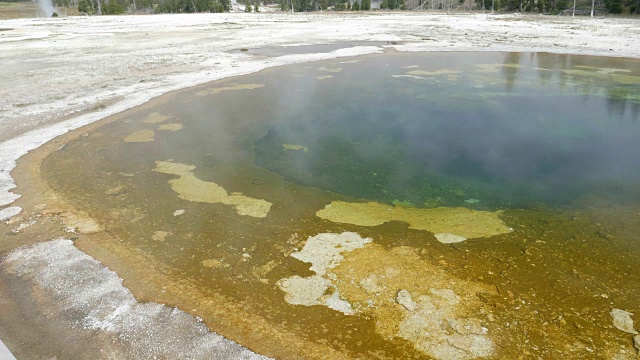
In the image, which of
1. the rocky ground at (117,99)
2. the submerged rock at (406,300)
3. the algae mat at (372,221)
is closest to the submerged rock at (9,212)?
the rocky ground at (117,99)

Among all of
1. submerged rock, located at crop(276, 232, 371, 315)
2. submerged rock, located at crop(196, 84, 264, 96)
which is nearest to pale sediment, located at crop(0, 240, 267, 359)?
submerged rock, located at crop(276, 232, 371, 315)

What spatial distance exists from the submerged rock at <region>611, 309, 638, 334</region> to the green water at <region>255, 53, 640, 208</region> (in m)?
2.33

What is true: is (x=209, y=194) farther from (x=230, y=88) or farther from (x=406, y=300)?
(x=230, y=88)

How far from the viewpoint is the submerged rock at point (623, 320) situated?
12.5ft

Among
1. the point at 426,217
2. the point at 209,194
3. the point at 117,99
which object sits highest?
the point at 117,99

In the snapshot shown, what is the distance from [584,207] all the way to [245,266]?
198 inches

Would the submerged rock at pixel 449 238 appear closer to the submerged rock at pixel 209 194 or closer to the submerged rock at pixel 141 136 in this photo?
the submerged rock at pixel 209 194

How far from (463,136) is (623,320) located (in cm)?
560

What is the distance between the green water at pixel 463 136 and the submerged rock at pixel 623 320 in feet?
7.64

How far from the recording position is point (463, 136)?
29.7ft

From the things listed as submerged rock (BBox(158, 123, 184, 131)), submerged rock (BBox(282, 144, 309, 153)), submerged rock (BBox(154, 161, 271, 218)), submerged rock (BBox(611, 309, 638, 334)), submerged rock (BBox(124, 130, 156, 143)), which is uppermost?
submerged rock (BBox(158, 123, 184, 131))

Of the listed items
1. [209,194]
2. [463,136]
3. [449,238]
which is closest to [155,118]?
[209,194]

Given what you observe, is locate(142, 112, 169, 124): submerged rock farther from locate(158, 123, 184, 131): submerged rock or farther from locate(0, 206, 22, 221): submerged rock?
locate(0, 206, 22, 221): submerged rock

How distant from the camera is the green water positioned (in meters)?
6.79
